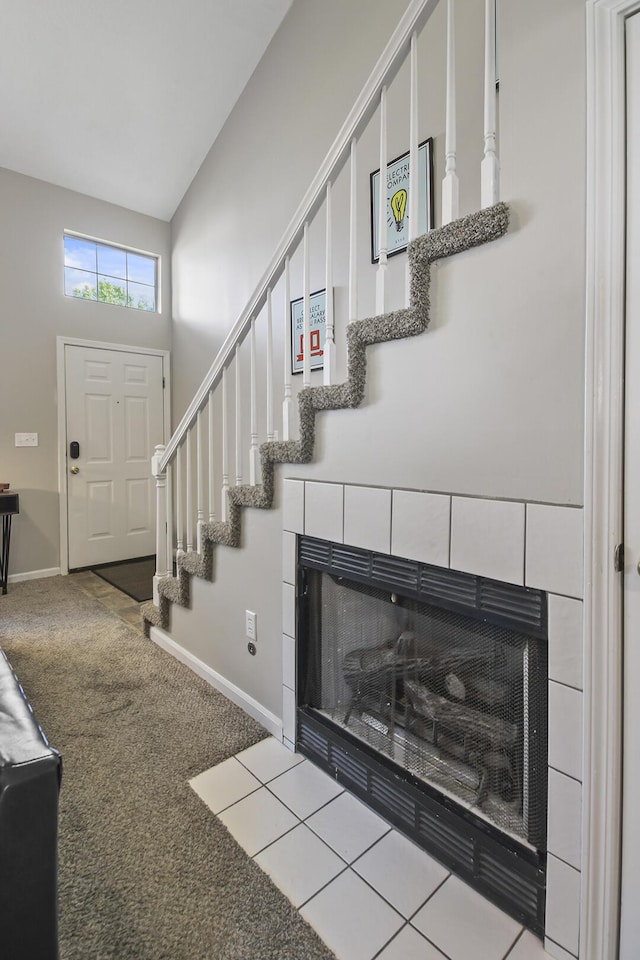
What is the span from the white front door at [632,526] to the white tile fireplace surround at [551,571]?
86 millimetres

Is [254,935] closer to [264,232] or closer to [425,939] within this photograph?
[425,939]

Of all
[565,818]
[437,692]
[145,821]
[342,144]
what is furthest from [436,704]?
[342,144]

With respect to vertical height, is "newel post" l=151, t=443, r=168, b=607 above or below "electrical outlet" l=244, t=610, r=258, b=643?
above

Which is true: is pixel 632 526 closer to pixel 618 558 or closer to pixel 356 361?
pixel 618 558

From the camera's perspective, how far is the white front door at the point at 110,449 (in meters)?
3.91

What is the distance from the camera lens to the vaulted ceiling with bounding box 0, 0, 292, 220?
275cm

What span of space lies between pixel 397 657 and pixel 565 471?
29.1 inches

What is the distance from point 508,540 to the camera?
1.07 metres

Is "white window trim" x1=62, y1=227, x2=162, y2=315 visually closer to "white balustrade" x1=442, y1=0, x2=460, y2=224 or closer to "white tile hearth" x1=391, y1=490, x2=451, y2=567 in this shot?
"white balustrade" x1=442, y1=0, x2=460, y2=224

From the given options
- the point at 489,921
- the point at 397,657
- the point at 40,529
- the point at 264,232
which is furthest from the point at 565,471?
the point at 40,529

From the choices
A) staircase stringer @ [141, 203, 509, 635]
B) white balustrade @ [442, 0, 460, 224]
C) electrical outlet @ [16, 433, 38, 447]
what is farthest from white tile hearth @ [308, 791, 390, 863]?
electrical outlet @ [16, 433, 38, 447]

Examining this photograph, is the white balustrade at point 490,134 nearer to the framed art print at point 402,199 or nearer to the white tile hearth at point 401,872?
the framed art print at point 402,199

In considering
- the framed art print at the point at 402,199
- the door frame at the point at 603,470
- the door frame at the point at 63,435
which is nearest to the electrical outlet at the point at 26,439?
the door frame at the point at 63,435

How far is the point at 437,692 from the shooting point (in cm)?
132
